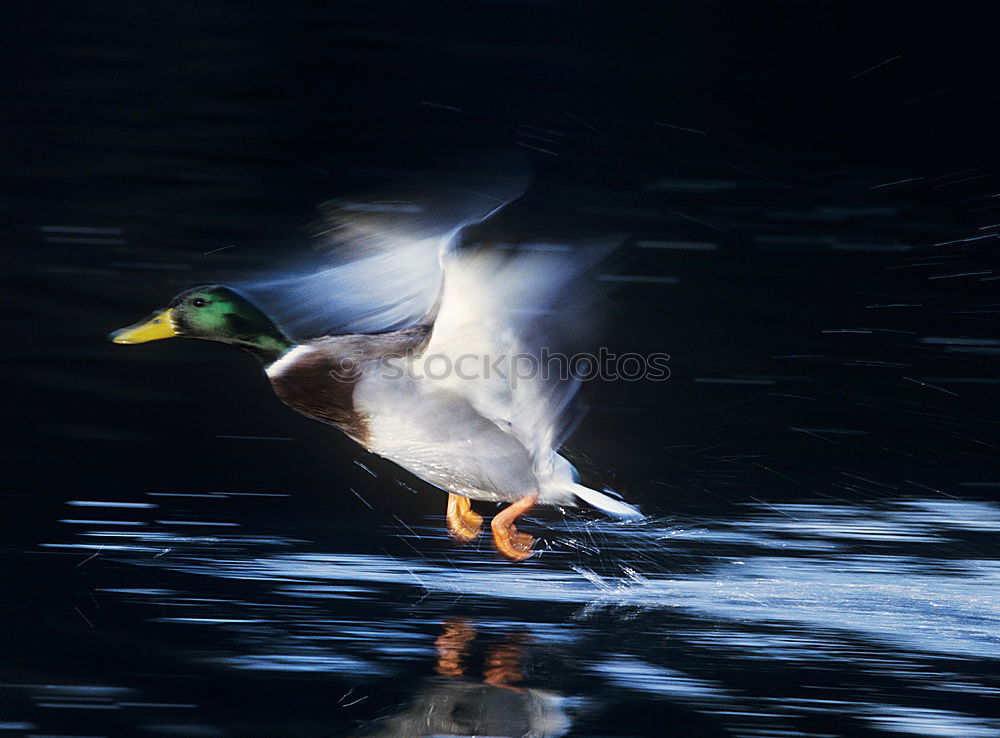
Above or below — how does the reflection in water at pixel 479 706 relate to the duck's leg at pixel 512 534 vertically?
below

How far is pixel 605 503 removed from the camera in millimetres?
2182

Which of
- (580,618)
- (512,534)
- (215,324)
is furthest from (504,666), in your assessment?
(215,324)

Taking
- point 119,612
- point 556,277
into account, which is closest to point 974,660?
point 556,277

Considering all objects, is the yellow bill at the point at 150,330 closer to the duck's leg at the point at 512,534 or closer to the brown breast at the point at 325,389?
the brown breast at the point at 325,389

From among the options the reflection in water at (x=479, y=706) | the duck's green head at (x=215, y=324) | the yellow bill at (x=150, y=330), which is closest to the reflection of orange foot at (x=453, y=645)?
the reflection in water at (x=479, y=706)

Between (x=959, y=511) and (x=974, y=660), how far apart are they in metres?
1.02

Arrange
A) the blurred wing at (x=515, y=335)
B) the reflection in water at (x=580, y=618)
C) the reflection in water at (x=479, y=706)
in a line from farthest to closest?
1. the blurred wing at (x=515, y=335)
2. the reflection in water at (x=580, y=618)
3. the reflection in water at (x=479, y=706)

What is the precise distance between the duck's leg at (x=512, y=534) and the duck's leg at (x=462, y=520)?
0.27 feet

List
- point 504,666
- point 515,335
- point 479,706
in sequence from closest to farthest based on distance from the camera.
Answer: point 479,706, point 504,666, point 515,335

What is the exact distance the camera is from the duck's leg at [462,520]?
7.39 feet

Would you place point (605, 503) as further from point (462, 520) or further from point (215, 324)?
point (215, 324)

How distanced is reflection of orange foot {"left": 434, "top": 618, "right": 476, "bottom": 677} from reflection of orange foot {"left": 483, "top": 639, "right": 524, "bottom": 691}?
0.04 metres

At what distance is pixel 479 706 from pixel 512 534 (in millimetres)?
788

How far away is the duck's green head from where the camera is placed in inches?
90.1
